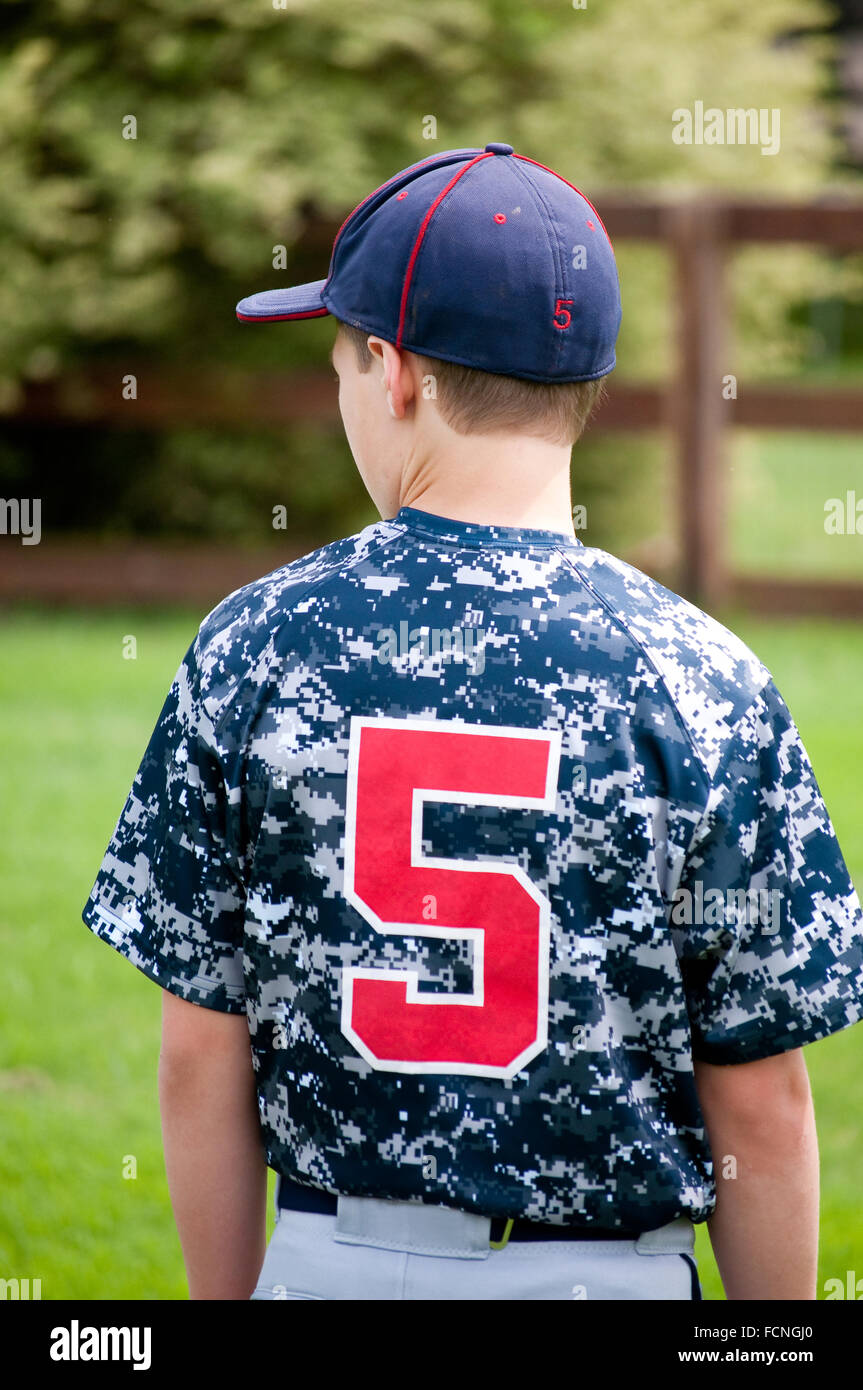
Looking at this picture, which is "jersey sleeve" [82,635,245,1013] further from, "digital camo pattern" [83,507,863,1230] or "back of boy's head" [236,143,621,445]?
"back of boy's head" [236,143,621,445]

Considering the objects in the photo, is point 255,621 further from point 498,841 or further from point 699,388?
point 699,388

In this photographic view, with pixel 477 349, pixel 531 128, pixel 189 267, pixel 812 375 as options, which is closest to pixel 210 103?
pixel 189 267

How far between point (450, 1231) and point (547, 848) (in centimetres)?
41

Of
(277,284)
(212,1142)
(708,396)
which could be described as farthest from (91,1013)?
(277,284)

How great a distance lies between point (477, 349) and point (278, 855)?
1.81 feet

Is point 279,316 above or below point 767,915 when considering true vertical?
above

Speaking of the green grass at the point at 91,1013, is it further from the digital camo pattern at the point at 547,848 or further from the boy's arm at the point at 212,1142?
the digital camo pattern at the point at 547,848

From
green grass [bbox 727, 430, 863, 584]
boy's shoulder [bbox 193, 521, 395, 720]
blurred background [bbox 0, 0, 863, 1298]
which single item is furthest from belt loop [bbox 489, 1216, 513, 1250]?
green grass [bbox 727, 430, 863, 584]

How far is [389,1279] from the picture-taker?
1.44m

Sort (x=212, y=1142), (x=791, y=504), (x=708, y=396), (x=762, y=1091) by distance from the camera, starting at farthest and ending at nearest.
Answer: (x=791, y=504)
(x=708, y=396)
(x=212, y=1142)
(x=762, y=1091)

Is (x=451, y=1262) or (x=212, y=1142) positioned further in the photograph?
(x=212, y=1142)

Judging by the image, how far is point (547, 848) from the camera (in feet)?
4.53

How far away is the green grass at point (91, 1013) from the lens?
9.86 ft

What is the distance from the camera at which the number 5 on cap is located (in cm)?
138
